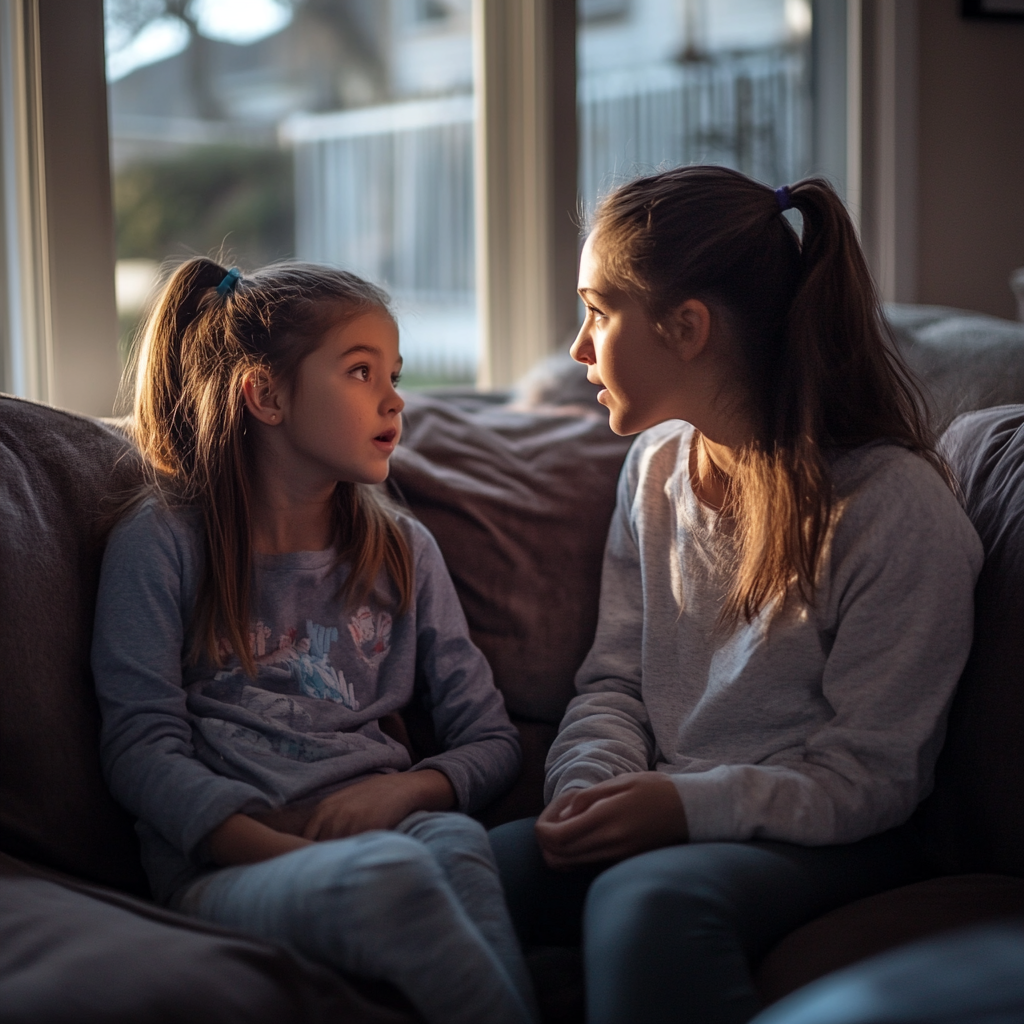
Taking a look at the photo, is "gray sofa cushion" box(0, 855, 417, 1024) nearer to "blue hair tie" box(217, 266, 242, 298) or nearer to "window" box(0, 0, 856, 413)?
"blue hair tie" box(217, 266, 242, 298)

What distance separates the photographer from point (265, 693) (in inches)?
46.6

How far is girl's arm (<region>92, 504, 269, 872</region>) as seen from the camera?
1069 millimetres

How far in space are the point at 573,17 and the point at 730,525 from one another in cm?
145

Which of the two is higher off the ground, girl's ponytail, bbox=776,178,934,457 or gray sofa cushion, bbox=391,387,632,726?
girl's ponytail, bbox=776,178,934,457

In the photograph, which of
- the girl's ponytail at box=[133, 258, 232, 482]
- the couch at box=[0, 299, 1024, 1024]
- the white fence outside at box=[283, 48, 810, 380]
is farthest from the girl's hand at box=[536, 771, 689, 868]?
the white fence outside at box=[283, 48, 810, 380]

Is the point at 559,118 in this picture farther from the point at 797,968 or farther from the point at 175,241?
the point at 797,968

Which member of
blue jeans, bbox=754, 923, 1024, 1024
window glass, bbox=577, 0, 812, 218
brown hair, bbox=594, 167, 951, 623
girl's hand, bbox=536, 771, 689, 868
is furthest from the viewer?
window glass, bbox=577, 0, 812, 218

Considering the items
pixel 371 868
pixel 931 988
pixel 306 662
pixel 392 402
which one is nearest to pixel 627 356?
pixel 392 402

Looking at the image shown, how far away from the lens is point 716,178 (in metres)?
1.18

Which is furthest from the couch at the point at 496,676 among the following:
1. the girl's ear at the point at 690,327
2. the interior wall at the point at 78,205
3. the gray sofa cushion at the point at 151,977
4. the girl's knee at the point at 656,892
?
the interior wall at the point at 78,205

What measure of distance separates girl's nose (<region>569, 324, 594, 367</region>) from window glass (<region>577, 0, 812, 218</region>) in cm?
124

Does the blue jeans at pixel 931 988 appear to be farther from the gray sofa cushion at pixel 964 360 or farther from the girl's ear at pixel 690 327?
the gray sofa cushion at pixel 964 360

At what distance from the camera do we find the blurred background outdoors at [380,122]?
6.28 ft

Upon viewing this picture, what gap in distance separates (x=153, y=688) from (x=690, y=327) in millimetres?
695
